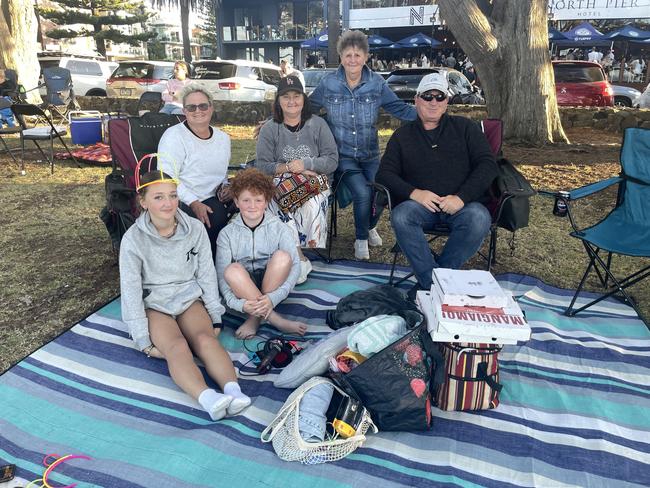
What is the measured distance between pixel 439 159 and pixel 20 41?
38.6ft

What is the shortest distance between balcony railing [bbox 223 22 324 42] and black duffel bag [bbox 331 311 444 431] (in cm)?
2838

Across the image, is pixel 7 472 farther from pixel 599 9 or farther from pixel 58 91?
pixel 599 9

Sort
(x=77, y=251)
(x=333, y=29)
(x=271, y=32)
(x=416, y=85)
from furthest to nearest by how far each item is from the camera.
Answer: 1. (x=271, y=32)
2. (x=333, y=29)
3. (x=416, y=85)
4. (x=77, y=251)

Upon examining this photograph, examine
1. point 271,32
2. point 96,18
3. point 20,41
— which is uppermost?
point 96,18

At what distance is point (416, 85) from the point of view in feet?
34.9

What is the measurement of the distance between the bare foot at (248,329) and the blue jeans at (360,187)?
1419mm

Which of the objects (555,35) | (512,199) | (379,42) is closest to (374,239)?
(512,199)

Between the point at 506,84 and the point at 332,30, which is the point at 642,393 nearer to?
the point at 506,84

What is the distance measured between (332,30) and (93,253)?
16011mm

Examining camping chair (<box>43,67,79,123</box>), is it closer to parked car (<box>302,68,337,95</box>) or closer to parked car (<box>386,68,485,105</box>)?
parked car (<box>302,68,337,95</box>)

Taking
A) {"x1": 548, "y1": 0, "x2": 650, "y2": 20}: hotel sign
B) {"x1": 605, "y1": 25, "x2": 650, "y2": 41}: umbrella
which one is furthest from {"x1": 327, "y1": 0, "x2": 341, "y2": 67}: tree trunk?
{"x1": 605, "y1": 25, "x2": 650, "y2": 41}: umbrella

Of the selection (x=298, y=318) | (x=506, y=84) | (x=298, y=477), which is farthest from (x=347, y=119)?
(x=506, y=84)

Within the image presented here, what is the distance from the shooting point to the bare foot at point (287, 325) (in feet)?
9.44

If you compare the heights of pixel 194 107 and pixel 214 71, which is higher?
pixel 214 71
